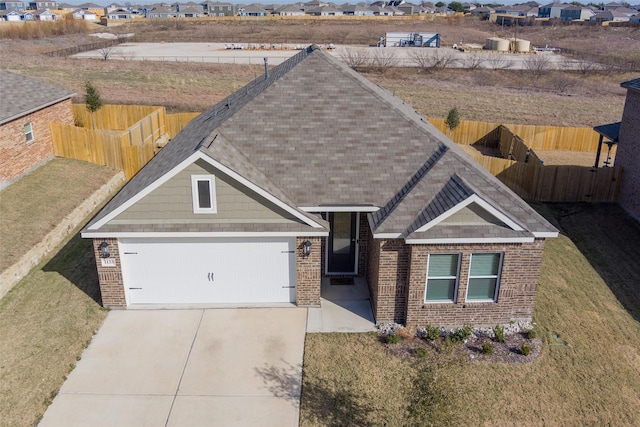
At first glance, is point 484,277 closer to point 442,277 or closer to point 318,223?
point 442,277

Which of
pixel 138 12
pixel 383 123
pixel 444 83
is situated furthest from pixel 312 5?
pixel 383 123

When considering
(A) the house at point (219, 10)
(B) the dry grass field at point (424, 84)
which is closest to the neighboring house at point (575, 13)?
(B) the dry grass field at point (424, 84)

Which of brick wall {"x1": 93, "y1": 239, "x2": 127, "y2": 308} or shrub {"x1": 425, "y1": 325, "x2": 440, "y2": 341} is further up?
brick wall {"x1": 93, "y1": 239, "x2": 127, "y2": 308}

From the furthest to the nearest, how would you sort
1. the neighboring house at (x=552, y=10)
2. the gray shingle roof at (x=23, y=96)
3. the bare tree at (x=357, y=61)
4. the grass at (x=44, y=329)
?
1. the neighboring house at (x=552, y=10)
2. the bare tree at (x=357, y=61)
3. the gray shingle roof at (x=23, y=96)
4. the grass at (x=44, y=329)

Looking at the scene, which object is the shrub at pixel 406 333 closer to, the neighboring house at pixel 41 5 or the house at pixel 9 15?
the house at pixel 9 15

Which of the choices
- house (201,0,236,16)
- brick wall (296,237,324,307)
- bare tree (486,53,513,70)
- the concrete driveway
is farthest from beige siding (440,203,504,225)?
house (201,0,236,16)

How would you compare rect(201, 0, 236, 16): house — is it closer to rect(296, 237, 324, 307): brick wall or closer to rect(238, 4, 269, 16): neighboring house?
rect(238, 4, 269, 16): neighboring house
